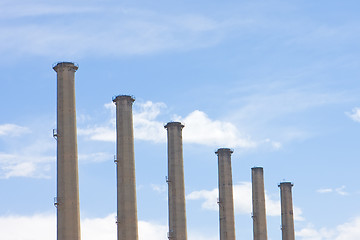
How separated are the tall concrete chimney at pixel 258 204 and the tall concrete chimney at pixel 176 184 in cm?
1242

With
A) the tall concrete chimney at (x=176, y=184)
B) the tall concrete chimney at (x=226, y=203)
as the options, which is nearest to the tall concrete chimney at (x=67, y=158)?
the tall concrete chimney at (x=176, y=184)

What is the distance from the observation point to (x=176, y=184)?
211 ft

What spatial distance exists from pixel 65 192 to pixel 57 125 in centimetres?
490

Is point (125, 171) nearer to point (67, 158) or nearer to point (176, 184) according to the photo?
point (67, 158)

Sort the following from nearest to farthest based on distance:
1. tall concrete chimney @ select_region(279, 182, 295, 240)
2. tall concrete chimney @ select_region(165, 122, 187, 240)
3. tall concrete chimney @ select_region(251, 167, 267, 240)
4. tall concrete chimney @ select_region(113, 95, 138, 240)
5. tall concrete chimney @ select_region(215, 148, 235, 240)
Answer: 1. tall concrete chimney @ select_region(113, 95, 138, 240)
2. tall concrete chimney @ select_region(165, 122, 187, 240)
3. tall concrete chimney @ select_region(215, 148, 235, 240)
4. tall concrete chimney @ select_region(251, 167, 267, 240)
5. tall concrete chimney @ select_region(279, 182, 295, 240)

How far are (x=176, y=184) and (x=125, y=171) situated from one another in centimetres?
818

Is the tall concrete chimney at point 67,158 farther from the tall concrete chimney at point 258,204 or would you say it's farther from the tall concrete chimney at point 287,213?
the tall concrete chimney at point 287,213

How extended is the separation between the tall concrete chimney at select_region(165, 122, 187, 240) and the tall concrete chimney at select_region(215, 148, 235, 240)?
7008mm

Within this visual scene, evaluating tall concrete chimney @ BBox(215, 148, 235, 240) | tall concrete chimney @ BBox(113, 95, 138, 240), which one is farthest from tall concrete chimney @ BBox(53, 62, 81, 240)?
tall concrete chimney @ BBox(215, 148, 235, 240)

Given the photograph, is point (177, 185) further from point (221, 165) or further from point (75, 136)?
point (75, 136)

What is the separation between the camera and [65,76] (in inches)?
2073

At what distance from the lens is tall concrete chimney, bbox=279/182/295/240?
7731 centimetres

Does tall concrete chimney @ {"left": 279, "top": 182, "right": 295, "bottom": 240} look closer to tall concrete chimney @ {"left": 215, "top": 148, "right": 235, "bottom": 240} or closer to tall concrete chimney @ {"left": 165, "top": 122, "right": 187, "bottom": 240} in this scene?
tall concrete chimney @ {"left": 215, "top": 148, "right": 235, "bottom": 240}

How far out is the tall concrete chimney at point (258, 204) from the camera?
74.5m
